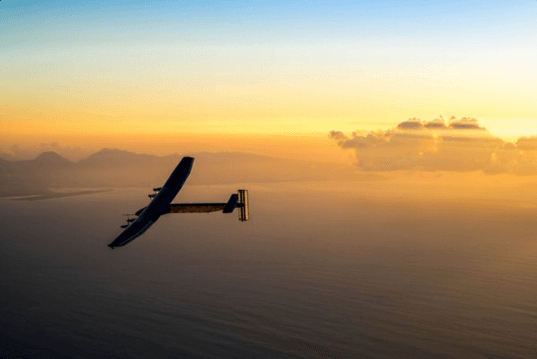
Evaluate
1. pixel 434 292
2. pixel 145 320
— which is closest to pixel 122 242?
pixel 145 320

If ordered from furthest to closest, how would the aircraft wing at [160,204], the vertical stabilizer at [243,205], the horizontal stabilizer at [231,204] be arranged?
the vertical stabilizer at [243,205], the horizontal stabilizer at [231,204], the aircraft wing at [160,204]

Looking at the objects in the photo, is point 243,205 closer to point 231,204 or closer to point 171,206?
point 231,204

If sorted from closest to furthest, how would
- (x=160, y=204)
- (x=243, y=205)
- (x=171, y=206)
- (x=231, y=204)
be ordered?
(x=171, y=206), (x=160, y=204), (x=231, y=204), (x=243, y=205)

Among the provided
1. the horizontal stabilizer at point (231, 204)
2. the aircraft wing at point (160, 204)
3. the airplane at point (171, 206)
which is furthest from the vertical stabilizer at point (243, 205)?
the aircraft wing at point (160, 204)

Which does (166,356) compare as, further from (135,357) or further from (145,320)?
(145,320)

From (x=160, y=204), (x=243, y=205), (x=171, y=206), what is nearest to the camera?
(x=171, y=206)

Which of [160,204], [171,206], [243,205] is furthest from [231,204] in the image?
[160,204]

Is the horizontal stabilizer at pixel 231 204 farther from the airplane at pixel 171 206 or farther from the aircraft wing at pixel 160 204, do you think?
the aircraft wing at pixel 160 204
